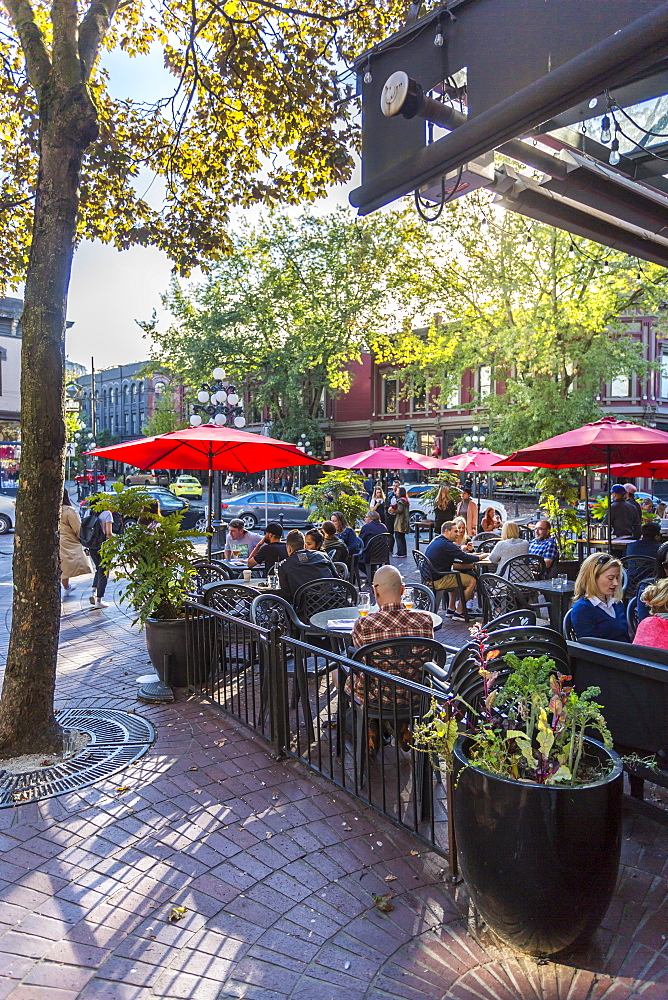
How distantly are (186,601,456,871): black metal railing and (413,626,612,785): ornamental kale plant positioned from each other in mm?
484

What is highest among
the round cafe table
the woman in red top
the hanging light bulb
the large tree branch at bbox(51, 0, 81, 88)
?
the large tree branch at bbox(51, 0, 81, 88)

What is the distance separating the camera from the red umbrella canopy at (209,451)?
8.10m

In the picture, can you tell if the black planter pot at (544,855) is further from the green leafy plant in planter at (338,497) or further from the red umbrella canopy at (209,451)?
the green leafy plant in planter at (338,497)

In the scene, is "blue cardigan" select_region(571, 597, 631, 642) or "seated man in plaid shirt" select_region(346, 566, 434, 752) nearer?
"seated man in plaid shirt" select_region(346, 566, 434, 752)

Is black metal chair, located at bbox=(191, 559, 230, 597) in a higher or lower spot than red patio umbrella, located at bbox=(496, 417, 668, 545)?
lower

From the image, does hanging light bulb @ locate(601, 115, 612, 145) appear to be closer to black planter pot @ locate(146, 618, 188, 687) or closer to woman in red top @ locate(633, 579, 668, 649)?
woman in red top @ locate(633, 579, 668, 649)

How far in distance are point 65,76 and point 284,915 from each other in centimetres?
510

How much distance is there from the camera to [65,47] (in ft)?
14.5

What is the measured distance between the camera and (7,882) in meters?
3.05

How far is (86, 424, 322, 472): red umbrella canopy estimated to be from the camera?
8.10 meters

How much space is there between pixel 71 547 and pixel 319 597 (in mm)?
4729

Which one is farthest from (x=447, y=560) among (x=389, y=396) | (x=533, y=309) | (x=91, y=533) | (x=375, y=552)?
(x=389, y=396)

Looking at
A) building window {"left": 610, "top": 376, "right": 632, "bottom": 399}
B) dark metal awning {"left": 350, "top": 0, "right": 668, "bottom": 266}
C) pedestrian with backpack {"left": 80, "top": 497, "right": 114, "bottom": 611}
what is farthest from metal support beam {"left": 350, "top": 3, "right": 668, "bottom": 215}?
building window {"left": 610, "top": 376, "right": 632, "bottom": 399}

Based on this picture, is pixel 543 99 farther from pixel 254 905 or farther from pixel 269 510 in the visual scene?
pixel 269 510
